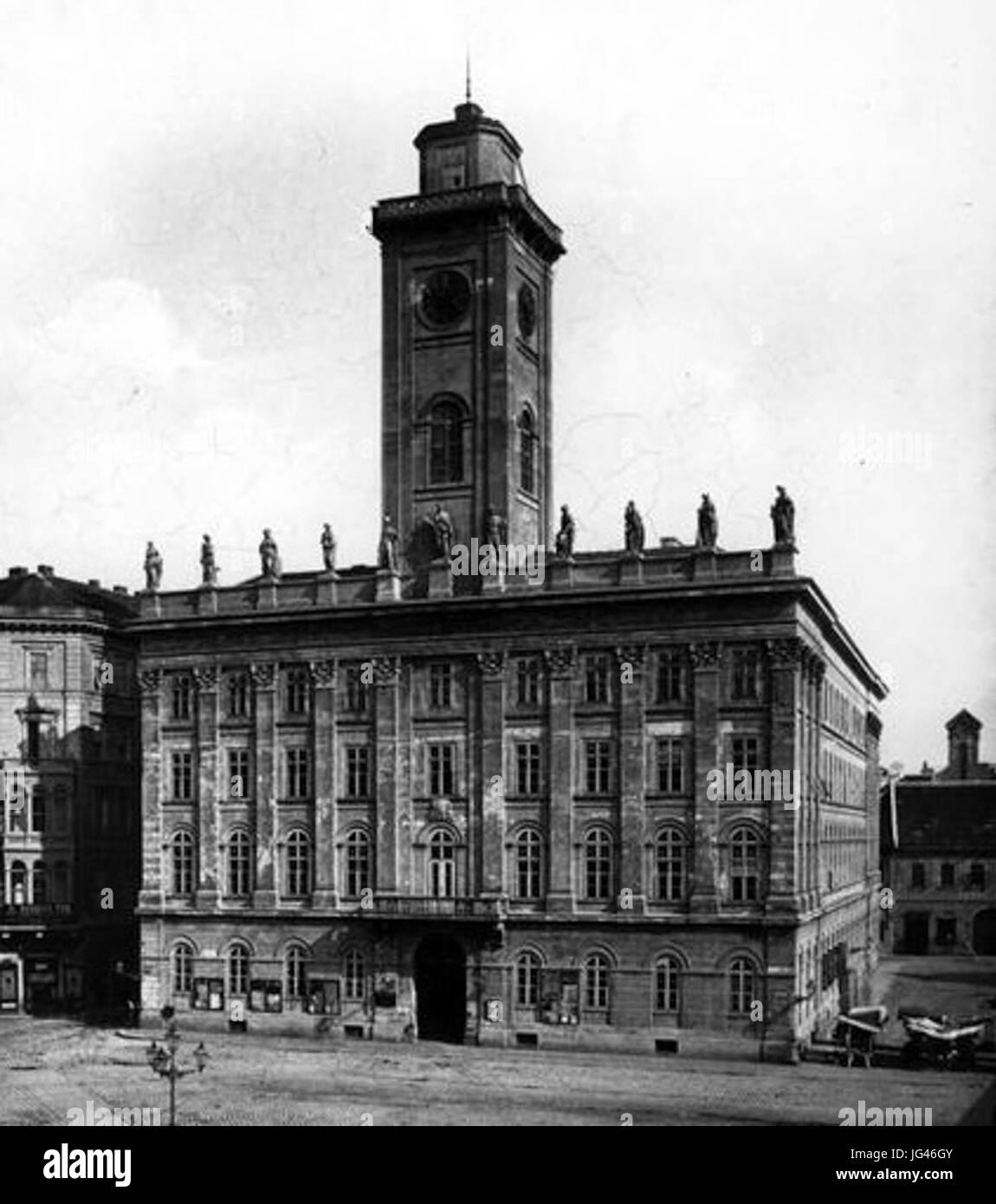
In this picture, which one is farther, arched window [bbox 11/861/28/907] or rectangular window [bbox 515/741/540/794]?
arched window [bbox 11/861/28/907]

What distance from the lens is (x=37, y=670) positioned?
74.0m

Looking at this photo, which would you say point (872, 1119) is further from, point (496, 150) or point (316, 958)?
point (496, 150)

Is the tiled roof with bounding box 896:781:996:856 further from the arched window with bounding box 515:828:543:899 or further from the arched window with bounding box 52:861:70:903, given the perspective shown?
the arched window with bounding box 52:861:70:903

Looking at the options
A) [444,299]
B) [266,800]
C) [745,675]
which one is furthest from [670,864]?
[444,299]

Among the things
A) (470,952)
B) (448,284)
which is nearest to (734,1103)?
(470,952)

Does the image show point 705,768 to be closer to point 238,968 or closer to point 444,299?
point 238,968

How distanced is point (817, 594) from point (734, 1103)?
20351 mm

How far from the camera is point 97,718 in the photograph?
7606 cm

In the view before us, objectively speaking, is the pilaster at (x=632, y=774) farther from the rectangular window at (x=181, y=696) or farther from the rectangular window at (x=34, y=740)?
the rectangular window at (x=34, y=740)

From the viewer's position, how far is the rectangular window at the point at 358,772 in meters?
63.3

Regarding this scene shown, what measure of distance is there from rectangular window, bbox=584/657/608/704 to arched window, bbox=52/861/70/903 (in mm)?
28925

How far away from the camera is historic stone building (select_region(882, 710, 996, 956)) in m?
103

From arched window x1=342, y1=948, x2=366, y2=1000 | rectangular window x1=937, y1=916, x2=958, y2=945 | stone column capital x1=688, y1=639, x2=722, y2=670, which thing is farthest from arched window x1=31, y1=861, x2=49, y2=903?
rectangular window x1=937, y1=916, x2=958, y2=945

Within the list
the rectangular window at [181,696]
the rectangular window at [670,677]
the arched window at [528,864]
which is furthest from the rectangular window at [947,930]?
the rectangular window at [181,696]
